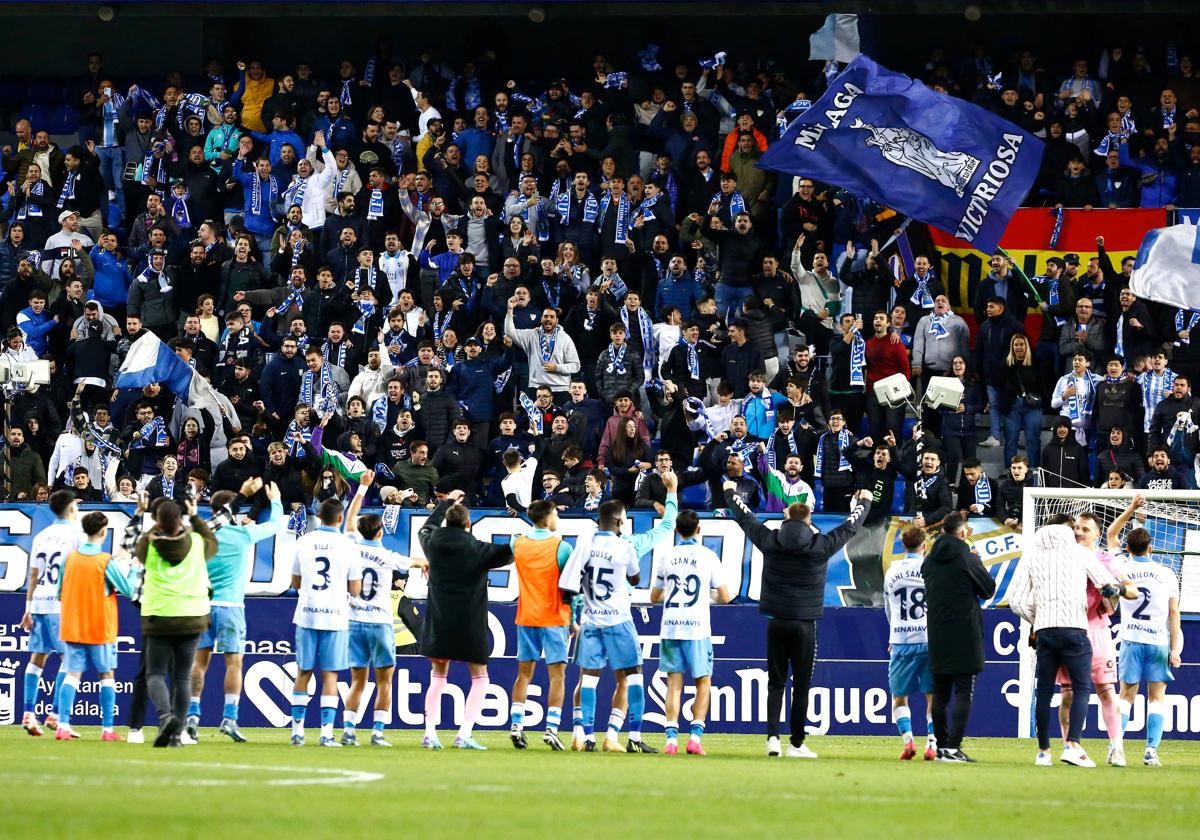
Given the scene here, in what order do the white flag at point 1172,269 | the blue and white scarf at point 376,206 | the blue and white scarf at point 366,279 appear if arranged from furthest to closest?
the blue and white scarf at point 376,206 → the blue and white scarf at point 366,279 → the white flag at point 1172,269

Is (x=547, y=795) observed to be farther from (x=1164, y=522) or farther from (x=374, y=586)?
(x=1164, y=522)

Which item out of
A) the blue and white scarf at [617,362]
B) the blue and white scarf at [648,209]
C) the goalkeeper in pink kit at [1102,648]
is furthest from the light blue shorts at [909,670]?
the blue and white scarf at [648,209]

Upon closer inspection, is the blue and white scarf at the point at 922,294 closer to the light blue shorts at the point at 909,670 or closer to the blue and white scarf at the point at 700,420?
the blue and white scarf at the point at 700,420

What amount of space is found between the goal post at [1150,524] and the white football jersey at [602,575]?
5.68m

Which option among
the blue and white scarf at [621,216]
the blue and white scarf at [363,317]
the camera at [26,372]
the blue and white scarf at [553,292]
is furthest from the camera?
the blue and white scarf at [621,216]

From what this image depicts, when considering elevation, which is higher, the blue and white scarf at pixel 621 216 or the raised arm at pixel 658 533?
the blue and white scarf at pixel 621 216

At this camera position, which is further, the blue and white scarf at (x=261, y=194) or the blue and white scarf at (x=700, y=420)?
the blue and white scarf at (x=261, y=194)

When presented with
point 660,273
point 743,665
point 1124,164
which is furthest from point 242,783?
point 1124,164

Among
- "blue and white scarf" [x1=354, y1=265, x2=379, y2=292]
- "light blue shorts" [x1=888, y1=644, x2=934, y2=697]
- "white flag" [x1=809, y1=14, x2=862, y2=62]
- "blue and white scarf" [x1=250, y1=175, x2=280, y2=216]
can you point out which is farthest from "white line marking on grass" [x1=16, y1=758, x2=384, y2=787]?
"white flag" [x1=809, y1=14, x2=862, y2=62]

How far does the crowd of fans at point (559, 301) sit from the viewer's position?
24.1 metres

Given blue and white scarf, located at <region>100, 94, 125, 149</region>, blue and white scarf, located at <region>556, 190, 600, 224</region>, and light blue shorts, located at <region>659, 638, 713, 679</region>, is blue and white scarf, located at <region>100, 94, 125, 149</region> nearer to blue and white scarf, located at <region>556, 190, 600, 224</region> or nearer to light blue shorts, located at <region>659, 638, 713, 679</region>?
blue and white scarf, located at <region>556, 190, 600, 224</region>

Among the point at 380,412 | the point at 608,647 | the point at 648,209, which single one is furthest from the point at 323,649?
the point at 648,209

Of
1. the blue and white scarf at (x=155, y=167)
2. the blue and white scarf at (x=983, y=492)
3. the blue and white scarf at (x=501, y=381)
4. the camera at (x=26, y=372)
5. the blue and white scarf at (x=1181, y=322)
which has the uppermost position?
the blue and white scarf at (x=155, y=167)

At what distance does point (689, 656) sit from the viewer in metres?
16.6
